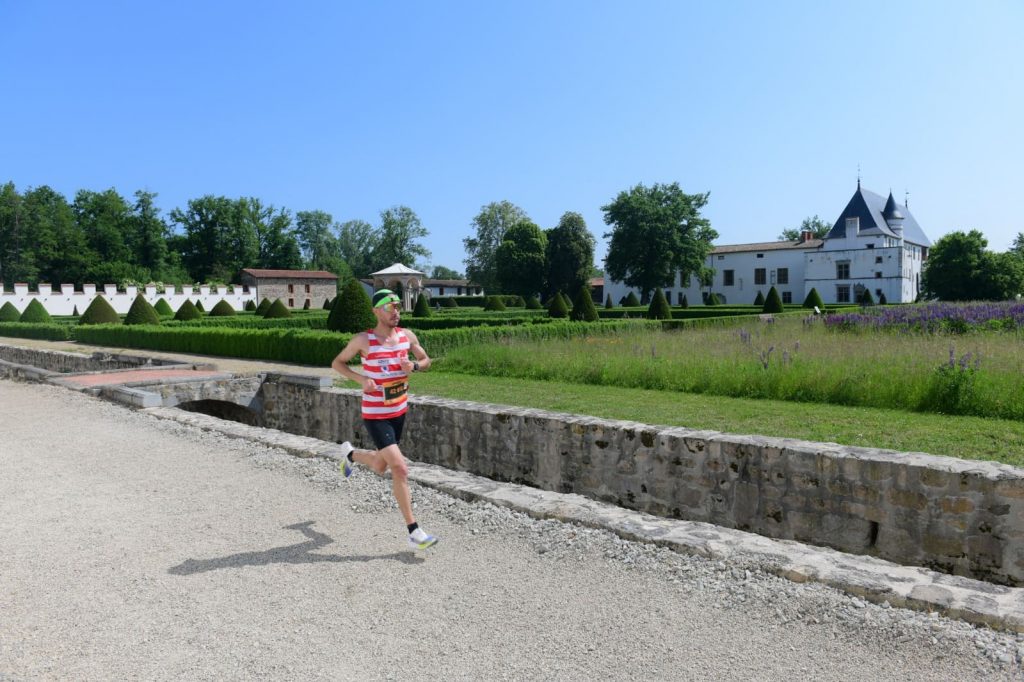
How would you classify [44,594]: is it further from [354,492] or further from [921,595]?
[921,595]

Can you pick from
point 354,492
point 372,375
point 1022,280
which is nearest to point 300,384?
point 354,492

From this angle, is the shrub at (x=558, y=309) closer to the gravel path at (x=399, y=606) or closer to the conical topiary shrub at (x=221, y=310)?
the conical topiary shrub at (x=221, y=310)

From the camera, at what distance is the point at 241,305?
56.1 metres

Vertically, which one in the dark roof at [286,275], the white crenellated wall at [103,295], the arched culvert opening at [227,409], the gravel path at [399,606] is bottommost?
the arched culvert opening at [227,409]

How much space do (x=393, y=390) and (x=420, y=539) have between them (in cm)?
87

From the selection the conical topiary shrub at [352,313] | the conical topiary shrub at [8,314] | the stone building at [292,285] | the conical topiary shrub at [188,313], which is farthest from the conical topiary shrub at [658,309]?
the stone building at [292,285]

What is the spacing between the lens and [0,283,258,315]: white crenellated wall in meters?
46.4

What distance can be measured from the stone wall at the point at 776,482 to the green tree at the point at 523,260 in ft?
161

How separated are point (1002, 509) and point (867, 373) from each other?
16.3ft

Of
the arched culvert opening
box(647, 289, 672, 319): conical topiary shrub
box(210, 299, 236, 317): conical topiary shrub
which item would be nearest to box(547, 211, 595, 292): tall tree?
box(210, 299, 236, 317): conical topiary shrub

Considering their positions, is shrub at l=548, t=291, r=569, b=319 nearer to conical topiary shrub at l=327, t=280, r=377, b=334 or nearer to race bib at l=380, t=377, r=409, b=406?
conical topiary shrub at l=327, t=280, r=377, b=334

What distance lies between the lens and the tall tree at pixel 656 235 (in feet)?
162

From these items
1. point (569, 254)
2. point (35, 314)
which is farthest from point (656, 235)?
point (35, 314)

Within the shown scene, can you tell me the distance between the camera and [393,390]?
422cm
